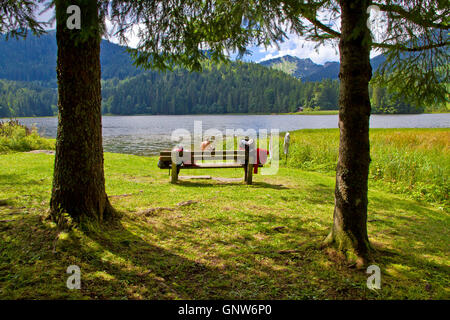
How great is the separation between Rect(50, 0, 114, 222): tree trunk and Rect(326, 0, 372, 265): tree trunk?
11.1ft

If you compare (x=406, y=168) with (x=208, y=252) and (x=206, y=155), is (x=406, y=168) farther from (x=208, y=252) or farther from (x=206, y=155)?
(x=208, y=252)

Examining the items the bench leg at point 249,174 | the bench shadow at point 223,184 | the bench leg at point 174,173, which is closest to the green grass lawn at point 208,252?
the bench shadow at point 223,184

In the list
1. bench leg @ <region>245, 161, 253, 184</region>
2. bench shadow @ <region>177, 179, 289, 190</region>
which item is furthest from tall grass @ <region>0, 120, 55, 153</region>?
bench leg @ <region>245, 161, 253, 184</region>

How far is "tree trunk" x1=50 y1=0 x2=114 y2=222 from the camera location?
12.9 ft

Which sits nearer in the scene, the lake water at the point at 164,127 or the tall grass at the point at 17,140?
the tall grass at the point at 17,140

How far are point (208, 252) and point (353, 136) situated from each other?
260 centimetres

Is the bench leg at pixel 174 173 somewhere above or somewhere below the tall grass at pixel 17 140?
below

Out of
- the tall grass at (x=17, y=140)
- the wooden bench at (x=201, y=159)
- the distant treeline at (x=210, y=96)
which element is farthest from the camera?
the distant treeline at (x=210, y=96)

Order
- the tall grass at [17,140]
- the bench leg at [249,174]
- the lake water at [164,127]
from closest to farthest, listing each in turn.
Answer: the bench leg at [249,174]
the tall grass at [17,140]
the lake water at [164,127]

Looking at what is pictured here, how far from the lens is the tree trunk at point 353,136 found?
356 centimetres

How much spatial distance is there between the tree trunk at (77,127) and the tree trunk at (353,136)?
11.1 feet

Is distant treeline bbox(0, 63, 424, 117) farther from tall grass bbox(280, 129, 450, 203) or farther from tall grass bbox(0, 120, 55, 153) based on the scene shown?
tall grass bbox(0, 120, 55, 153)

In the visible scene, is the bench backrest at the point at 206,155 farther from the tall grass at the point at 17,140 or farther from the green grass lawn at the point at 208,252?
the tall grass at the point at 17,140

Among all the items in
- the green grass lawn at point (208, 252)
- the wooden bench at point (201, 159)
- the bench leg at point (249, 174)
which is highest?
the wooden bench at point (201, 159)
